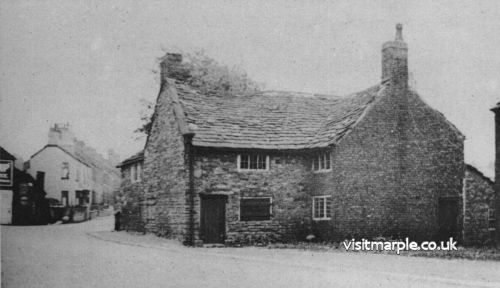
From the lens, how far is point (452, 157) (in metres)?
26.5

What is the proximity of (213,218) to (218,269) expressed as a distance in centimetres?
962

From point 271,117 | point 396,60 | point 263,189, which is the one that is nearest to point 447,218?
point 396,60

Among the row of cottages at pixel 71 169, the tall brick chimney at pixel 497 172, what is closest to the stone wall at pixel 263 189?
the row of cottages at pixel 71 169

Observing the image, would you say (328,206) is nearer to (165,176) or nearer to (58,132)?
(165,176)

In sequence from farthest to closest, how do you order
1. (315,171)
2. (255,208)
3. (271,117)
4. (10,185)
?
(271,117) < (315,171) < (255,208) < (10,185)

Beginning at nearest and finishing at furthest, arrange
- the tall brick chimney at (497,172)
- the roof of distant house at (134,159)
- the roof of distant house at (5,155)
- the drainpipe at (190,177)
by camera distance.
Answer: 1. the roof of distant house at (5,155)
2. the tall brick chimney at (497,172)
3. the drainpipe at (190,177)
4. the roof of distant house at (134,159)

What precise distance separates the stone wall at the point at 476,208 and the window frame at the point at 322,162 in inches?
241

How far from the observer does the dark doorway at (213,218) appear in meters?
24.7

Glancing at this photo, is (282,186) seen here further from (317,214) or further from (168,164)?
(168,164)

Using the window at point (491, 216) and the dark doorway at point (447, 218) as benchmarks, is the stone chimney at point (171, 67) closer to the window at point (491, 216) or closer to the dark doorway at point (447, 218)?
the dark doorway at point (447, 218)

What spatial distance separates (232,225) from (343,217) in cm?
434

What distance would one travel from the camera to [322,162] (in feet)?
85.4

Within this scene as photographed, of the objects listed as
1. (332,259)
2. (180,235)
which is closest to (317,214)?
(180,235)

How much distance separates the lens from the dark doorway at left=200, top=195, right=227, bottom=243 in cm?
2473
